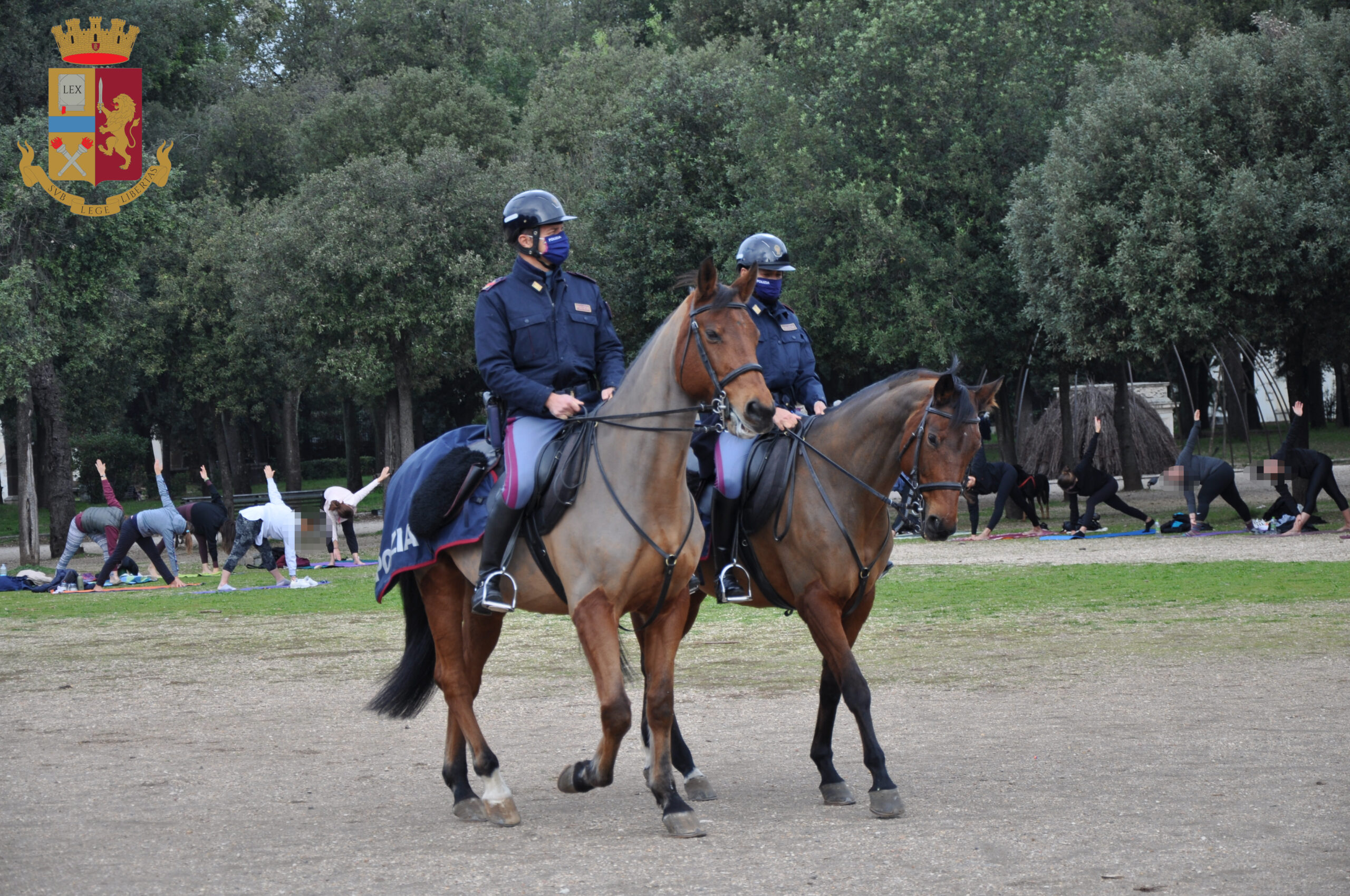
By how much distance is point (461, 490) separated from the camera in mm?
7629

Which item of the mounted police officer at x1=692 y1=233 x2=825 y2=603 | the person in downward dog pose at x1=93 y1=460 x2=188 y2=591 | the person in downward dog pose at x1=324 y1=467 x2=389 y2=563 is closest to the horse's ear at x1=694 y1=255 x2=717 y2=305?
the mounted police officer at x1=692 y1=233 x2=825 y2=603

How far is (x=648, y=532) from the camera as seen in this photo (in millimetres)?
6742

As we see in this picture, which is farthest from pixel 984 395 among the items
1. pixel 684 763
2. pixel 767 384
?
pixel 684 763

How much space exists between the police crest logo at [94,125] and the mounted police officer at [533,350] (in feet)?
82.3

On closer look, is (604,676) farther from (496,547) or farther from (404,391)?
(404,391)

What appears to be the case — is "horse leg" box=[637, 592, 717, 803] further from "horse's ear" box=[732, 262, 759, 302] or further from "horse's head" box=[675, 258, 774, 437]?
"horse's ear" box=[732, 262, 759, 302]

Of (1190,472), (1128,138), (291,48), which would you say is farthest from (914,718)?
(291,48)

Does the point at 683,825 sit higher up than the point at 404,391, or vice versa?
the point at 404,391

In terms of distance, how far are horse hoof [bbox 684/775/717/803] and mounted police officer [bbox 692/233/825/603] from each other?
1078 millimetres

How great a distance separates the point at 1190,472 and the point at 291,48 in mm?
55958

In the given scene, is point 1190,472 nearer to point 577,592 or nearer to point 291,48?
point 577,592

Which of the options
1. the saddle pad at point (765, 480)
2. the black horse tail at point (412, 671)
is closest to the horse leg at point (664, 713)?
the saddle pad at point (765, 480)

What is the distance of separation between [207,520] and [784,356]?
18.7 m

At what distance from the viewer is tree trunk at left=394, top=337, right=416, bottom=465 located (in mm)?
36844
